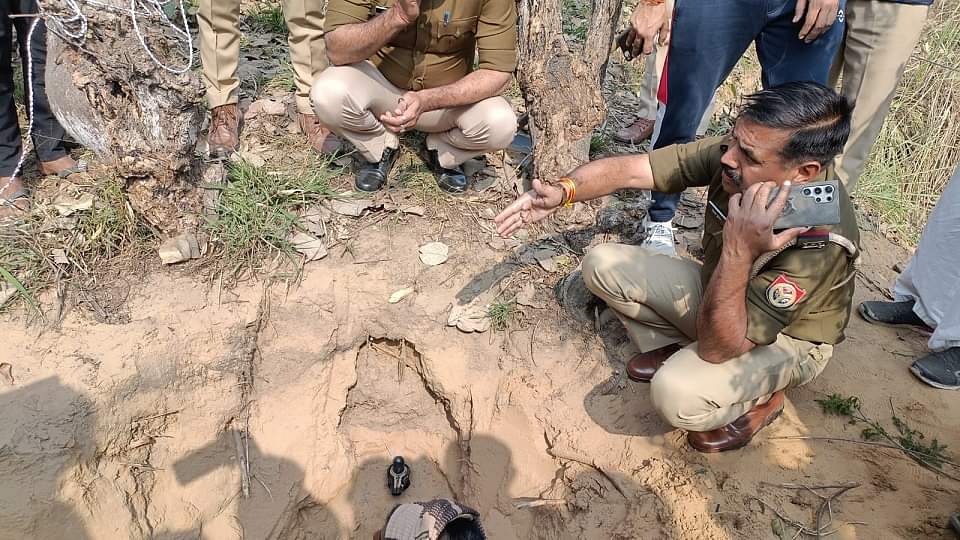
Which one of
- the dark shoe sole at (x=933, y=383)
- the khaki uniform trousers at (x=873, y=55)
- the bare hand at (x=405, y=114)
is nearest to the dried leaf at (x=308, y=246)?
the bare hand at (x=405, y=114)

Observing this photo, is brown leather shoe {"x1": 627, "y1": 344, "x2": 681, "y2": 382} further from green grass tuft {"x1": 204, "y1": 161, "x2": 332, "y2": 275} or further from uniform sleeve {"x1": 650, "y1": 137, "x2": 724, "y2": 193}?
green grass tuft {"x1": 204, "y1": 161, "x2": 332, "y2": 275}

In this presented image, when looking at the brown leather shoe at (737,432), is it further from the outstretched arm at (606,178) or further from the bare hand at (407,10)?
the bare hand at (407,10)

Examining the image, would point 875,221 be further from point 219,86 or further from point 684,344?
point 219,86

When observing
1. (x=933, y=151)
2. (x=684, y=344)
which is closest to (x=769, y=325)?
(x=684, y=344)

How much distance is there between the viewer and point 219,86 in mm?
3408

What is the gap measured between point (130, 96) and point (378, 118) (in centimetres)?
114

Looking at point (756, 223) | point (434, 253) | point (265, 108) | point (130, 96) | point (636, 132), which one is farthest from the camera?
point (636, 132)

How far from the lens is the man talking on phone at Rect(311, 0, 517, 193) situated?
9.29 feet

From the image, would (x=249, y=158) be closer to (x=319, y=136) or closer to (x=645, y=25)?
(x=319, y=136)

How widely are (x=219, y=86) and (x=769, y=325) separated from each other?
3099 millimetres

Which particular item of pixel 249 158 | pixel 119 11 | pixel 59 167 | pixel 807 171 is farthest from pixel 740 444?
pixel 59 167

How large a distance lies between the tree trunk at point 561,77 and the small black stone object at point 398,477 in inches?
62.3

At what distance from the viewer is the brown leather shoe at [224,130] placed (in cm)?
335

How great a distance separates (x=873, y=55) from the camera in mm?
2627
